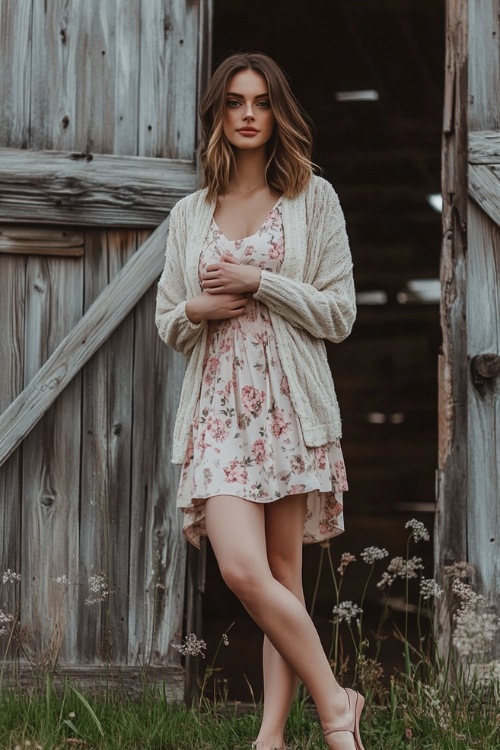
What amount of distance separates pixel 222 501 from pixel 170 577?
1023 mm

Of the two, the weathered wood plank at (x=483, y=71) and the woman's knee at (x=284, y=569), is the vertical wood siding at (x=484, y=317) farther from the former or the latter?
the woman's knee at (x=284, y=569)

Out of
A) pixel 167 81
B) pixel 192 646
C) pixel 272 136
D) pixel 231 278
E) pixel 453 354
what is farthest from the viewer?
pixel 167 81

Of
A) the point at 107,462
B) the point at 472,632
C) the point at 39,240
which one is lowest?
the point at 472,632

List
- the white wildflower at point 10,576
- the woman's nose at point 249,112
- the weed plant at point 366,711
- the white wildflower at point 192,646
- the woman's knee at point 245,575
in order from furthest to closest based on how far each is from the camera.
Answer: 1. the white wildflower at point 10,576
2. the white wildflower at point 192,646
3. the weed plant at point 366,711
4. the woman's nose at point 249,112
5. the woman's knee at point 245,575

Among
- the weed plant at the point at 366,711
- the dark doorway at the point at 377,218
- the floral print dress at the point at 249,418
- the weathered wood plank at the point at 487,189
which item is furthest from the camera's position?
→ the dark doorway at the point at 377,218

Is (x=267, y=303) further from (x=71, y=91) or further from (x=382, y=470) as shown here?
(x=382, y=470)

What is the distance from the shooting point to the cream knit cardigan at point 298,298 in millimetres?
2990

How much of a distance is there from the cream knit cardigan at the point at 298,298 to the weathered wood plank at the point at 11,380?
787mm

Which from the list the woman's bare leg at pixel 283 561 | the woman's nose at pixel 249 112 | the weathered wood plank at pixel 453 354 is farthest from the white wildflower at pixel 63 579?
the woman's nose at pixel 249 112

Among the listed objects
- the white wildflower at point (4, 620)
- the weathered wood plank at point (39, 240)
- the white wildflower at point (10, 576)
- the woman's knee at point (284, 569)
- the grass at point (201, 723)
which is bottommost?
the grass at point (201, 723)

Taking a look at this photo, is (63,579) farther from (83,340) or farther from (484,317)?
(484,317)

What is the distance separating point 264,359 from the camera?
3016mm

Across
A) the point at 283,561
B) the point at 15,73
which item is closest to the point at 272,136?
the point at 15,73

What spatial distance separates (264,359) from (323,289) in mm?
321
